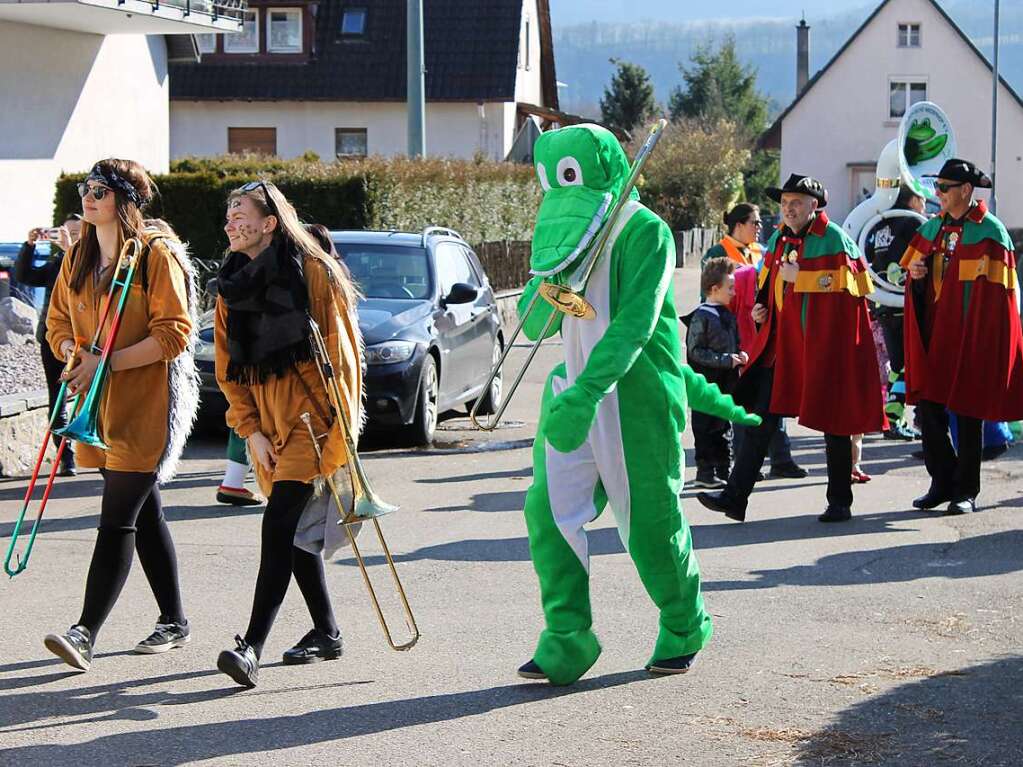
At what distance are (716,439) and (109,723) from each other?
19.5 ft

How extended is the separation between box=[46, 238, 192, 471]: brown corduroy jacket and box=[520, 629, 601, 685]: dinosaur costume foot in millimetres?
1629

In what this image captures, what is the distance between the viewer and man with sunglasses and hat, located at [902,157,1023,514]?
9258 millimetres

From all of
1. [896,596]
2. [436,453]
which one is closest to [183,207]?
[436,453]

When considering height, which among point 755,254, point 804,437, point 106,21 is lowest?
point 804,437

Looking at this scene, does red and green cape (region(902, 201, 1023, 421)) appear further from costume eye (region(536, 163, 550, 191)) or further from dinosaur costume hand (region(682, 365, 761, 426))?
costume eye (region(536, 163, 550, 191))

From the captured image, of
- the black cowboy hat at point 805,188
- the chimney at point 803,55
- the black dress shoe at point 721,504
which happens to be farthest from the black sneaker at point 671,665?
the chimney at point 803,55

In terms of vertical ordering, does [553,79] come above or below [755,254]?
above

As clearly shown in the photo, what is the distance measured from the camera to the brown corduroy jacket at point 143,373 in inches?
238

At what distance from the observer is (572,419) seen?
5449mm

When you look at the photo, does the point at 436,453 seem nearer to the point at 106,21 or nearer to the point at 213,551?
the point at 213,551

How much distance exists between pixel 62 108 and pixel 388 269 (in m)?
17.9

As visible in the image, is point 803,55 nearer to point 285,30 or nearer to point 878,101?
point 878,101

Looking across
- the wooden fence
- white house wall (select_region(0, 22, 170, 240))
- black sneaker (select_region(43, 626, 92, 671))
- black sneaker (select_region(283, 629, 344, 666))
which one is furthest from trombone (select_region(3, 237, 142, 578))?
the wooden fence

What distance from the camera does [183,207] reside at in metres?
22.8
